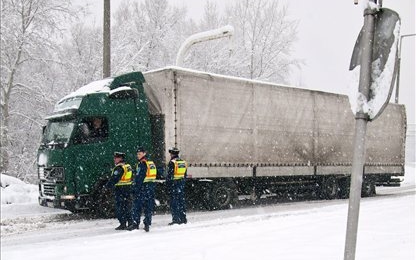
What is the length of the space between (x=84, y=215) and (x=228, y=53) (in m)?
19.1

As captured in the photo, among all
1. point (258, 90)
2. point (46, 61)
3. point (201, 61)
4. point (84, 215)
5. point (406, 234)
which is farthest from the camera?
point (201, 61)

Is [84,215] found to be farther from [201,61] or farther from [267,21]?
[267,21]

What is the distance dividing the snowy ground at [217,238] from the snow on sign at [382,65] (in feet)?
10.8

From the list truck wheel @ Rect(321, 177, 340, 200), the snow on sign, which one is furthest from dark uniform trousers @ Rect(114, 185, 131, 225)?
truck wheel @ Rect(321, 177, 340, 200)

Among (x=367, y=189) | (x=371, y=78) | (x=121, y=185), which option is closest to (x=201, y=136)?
(x=121, y=185)

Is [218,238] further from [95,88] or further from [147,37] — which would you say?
[147,37]

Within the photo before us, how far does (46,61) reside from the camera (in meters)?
22.7

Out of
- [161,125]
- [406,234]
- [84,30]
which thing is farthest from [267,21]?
[406,234]

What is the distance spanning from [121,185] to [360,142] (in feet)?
23.9

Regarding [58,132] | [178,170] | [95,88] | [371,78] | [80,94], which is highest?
[95,88]

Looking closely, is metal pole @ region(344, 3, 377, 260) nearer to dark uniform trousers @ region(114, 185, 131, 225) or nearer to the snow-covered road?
the snow-covered road

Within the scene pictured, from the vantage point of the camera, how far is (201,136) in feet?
42.4

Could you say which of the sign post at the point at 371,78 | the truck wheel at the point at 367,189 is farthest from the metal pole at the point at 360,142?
the truck wheel at the point at 367,189

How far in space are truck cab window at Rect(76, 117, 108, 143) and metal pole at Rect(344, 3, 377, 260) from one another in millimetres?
8880
